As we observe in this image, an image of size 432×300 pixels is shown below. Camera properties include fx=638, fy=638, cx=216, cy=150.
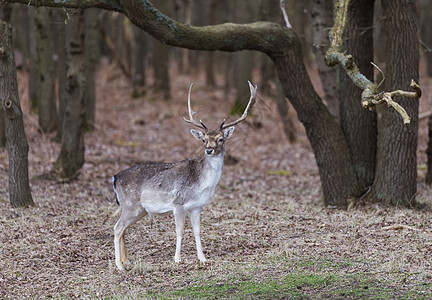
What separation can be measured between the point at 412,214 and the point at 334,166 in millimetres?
1714

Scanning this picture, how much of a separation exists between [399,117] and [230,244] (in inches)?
152

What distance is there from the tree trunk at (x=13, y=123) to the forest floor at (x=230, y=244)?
1.18ft

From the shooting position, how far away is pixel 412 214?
1048cm

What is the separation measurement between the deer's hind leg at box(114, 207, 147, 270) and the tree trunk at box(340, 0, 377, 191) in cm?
499

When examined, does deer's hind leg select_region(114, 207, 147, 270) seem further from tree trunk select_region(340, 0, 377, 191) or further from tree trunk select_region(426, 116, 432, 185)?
tree trunk select_region(426, 116, 432, 185)

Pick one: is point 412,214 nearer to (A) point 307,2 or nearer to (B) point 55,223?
(B) point 55,223

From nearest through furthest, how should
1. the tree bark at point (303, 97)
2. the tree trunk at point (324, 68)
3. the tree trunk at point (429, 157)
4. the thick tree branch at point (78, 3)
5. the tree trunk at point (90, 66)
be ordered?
the thick tree branch at point (78, 3)
the tree bark at point (303, 97)
the tree trunk at point (429, 157)
the tree trunk at point (324, 68)
the tree trunk at point (90, 66)

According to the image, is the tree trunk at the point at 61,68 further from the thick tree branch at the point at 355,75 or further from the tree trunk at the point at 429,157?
the tree trunk at the point at 429,157

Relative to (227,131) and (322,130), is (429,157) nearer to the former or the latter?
(322,130)

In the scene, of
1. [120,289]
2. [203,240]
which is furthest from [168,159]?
[120,289]

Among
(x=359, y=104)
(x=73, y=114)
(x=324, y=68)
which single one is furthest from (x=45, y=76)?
(x=359, y=104)

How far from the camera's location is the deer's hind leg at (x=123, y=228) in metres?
8.26

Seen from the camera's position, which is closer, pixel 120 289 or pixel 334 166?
pixel 120 289

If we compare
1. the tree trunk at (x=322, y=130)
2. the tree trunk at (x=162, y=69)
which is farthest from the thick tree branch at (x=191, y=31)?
the tree trunk at (x=162, y=69)
